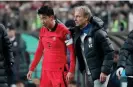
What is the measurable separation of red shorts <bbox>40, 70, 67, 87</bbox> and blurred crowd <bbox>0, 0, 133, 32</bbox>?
11.0 metres

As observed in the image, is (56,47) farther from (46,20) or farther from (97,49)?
(97,49)

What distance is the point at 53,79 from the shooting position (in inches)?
452

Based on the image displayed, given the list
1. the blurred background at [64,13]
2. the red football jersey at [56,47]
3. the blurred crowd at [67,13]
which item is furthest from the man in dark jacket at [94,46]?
the blurred crowd at [67,13]

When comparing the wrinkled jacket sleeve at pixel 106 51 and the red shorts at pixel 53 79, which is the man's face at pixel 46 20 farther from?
the wrinkled jacket sleeve at pixel 106 51

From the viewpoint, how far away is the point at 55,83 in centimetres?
1145

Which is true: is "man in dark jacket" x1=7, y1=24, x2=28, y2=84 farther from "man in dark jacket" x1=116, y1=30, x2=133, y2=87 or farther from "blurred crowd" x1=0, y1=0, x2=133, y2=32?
"man in dark jacket" x1=116, y1=30, x2=133, y2=87

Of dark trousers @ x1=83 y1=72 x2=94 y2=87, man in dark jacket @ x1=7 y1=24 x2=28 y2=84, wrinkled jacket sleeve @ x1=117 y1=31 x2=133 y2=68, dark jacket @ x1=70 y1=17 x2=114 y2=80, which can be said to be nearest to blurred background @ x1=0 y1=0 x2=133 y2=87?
man in dark jacket @ x1=7 y1=24 x2=28 y2=84

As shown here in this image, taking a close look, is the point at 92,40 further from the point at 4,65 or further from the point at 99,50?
the point at 4,65

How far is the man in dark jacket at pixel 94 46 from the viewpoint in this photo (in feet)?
35.6

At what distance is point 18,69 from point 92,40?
656cm

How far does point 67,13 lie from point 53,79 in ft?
42.6

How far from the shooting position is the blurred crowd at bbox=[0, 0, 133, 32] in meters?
23.6

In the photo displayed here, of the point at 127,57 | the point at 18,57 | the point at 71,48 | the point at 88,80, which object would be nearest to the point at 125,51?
the point at 127,57

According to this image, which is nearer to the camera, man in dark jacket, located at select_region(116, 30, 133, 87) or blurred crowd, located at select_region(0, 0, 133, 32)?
man in dark jacket, located at select_region(116, 30, 133, 87)
